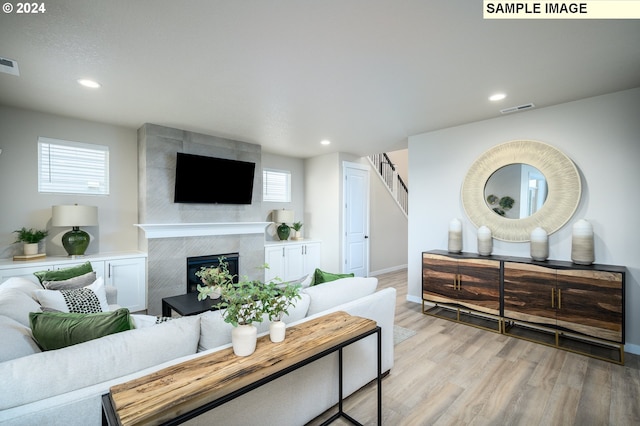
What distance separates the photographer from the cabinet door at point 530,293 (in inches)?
115

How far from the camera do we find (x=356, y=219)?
5.96 meters

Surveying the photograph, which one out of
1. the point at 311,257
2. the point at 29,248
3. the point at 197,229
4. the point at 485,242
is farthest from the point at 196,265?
the point at 485,242

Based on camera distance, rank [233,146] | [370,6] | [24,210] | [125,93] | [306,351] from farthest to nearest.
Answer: [233,146], [24,210], [125,93], [370,6], [306,351]

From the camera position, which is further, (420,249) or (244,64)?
(420,249)

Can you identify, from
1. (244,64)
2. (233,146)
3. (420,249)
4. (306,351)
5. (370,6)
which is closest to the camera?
(306,351)

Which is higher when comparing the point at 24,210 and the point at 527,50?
the point at 527,50

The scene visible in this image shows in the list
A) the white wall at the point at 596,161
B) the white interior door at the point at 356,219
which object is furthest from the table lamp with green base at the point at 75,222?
the white wall at the point at 596,161

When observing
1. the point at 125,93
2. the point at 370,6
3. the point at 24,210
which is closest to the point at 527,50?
the point at 370,6

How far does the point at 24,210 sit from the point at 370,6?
4.40 m

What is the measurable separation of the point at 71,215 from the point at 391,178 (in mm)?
6331

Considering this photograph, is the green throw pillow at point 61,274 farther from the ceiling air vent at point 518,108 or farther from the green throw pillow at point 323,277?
the ceiling air vent at point 518,108

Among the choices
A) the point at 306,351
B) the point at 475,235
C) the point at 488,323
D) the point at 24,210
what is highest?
the point at 24,210

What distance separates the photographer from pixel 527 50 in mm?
2148

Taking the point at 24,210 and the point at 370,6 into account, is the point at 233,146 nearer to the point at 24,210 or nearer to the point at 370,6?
the point at 24,210
